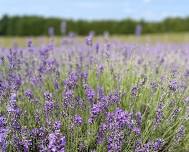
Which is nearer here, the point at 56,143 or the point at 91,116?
the point at 56,143

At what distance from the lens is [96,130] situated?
9.19 feet

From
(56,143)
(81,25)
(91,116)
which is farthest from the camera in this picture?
(81,25)

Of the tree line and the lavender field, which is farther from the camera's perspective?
the tree line

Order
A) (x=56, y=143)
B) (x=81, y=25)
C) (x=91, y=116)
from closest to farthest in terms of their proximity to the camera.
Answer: (x=56, y=143) → (x=91, y=116) → (x=81, y=25)

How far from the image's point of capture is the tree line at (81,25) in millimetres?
24078

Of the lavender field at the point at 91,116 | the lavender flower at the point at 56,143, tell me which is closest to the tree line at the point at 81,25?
the lavender field at the point at 91,116

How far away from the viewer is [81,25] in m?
24.7

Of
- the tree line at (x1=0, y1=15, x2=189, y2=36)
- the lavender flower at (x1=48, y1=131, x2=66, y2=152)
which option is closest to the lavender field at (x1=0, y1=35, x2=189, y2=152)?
the lavender flower at (x1=48, y1=131, x2=66, y2=152)

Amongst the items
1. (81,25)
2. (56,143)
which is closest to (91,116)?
(56,143)

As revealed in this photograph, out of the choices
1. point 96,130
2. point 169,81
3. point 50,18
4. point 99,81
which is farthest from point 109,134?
point 50,18

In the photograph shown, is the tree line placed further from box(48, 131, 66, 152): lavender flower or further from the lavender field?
box(48, 131, 66, 152): lavender flower

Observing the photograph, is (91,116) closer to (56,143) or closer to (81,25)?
(56,143)

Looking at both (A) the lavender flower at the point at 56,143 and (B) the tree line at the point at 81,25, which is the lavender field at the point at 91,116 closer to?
(A) the lavender flower at the point at 56,143

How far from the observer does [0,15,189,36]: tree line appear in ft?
79.0
